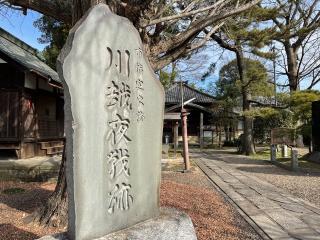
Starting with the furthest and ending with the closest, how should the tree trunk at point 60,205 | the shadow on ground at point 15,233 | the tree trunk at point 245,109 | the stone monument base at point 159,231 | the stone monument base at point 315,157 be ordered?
1. the tree trunk at point 245,109
2. the stone monument base at point 315,157
3. the tree trunk at point 60,205
4. the shadow on ground at point 15,233
5. the stone monument base at point 159,231

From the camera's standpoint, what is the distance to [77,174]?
11.4 feet

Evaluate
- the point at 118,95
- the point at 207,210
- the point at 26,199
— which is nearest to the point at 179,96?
the point at 26,199

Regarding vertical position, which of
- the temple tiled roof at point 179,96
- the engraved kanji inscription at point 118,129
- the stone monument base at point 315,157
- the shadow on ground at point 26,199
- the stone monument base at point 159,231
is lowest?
the shadow on ground at point 26,199

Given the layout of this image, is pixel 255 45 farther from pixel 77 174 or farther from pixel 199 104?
pixel 199 104

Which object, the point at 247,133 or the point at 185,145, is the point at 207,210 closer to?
the point at 185,145

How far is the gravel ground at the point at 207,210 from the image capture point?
19.8 feet

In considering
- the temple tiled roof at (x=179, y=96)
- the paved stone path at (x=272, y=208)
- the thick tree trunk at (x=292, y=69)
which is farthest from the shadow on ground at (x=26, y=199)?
the temple tiled roof at (x=179, y=96)

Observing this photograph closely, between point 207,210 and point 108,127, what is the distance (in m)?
4.25

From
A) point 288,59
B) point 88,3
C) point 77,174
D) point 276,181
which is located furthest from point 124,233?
point 288,59

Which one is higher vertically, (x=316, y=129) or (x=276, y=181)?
(x=316, y=129)

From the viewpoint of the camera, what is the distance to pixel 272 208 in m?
7.96

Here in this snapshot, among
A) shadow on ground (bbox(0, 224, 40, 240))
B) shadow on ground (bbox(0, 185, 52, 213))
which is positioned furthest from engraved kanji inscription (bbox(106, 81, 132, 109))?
shadow on ground (bbox(0, 185, 52, 213))

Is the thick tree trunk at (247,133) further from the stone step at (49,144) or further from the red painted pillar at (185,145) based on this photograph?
the stone step at (49,144)

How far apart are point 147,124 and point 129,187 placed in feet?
2.31
